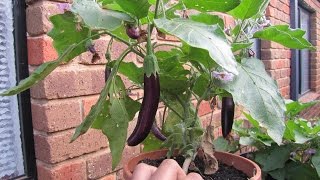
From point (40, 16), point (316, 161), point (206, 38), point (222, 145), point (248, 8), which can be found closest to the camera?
point (206, 38)

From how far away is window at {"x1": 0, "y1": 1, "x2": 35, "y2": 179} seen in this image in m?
0.89

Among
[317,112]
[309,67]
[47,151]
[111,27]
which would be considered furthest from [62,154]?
[309,67]

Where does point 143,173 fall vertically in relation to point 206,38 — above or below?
below

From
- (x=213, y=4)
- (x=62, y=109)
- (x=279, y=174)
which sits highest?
(x=213, y=4)

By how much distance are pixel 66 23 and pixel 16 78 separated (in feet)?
1.25

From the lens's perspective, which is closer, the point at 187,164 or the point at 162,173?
the point at 162,173

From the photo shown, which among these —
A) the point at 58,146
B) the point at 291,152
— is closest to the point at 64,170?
the point at 58,146

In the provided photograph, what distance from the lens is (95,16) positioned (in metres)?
0.48

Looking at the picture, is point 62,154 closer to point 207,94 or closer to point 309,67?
point 207,94

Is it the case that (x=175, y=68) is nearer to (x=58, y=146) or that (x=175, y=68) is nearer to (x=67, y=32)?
(x=67, y=32)

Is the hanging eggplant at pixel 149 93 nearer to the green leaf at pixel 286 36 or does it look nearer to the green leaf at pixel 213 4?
the green leaf at pixel 213 4

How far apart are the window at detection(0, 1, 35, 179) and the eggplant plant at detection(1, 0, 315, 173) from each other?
0.32 metres

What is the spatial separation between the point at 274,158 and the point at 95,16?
79 centimetres

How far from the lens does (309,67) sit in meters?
4.59
